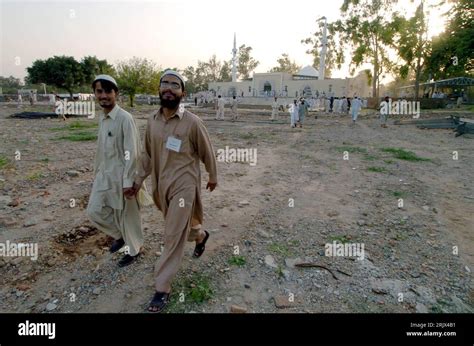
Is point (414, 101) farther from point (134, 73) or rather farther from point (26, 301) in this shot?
point (26, 301)

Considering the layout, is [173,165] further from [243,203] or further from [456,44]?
[456,44]

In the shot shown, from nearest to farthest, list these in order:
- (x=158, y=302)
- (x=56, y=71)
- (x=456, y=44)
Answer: (x=158, y=302) → (x=456, y=44) → (x=56, y=71)

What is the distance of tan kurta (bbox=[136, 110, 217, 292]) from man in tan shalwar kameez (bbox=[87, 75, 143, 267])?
24 cm

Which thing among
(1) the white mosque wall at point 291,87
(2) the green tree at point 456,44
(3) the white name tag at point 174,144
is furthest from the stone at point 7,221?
(1) the white mosque wall at point 291,87

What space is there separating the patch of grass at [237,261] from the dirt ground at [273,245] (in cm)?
2

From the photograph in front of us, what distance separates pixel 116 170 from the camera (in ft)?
8.78

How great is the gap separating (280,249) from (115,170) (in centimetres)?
178

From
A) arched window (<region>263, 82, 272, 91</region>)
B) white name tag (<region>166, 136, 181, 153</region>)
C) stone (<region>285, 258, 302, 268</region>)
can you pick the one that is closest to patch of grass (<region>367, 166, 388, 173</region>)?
stone (<region>285, 258, 302, 268</region>)

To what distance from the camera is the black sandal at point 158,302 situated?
219 cm

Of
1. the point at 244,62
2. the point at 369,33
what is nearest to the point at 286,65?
the point at 244,62

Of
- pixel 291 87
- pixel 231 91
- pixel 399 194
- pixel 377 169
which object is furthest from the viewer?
pixel 231 91
